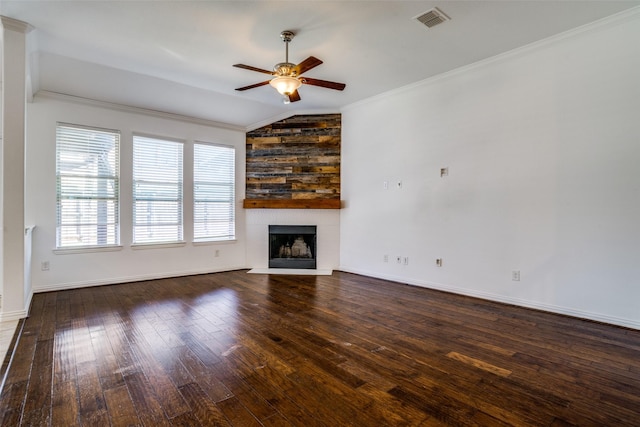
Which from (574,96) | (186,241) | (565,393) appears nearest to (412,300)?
(565,393)

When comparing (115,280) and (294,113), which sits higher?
(294,113)

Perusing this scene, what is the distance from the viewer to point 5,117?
3.18 meters

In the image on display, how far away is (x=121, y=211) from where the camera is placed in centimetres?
491

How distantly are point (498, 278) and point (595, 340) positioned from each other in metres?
1.23

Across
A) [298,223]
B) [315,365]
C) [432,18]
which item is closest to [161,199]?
[298,223]

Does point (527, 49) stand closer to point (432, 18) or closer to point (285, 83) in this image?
point (432, 18)

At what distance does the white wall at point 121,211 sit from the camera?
423cm

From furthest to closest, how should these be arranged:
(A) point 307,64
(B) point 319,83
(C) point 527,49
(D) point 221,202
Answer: (D) point 221,202, (C) point 527,49, (B) point 319,83, (A) point 307,64

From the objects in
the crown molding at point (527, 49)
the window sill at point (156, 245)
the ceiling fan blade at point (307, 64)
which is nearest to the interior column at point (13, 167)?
the window sill at point (156, 245)

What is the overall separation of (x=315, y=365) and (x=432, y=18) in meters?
3.46

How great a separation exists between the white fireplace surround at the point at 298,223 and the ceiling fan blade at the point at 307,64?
10.6 feet

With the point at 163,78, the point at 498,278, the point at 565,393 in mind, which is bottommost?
the point at 565,393

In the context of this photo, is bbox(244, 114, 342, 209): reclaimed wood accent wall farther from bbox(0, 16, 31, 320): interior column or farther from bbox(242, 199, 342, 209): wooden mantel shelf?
bbox(0, 16, 31, 320): interior column

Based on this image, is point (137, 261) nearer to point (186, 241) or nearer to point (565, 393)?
point (186, 241)
